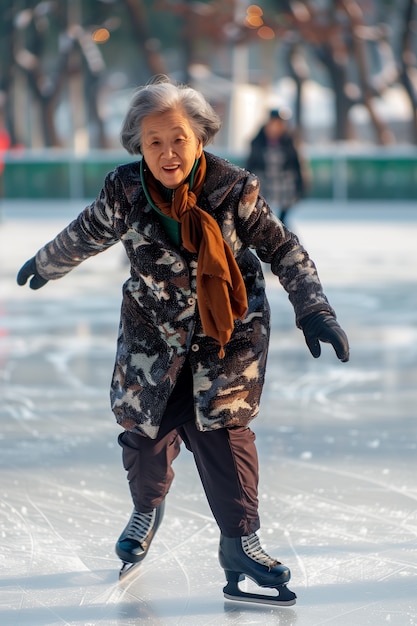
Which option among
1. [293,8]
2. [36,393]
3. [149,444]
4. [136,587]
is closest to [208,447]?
[149,444]

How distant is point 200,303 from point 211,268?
0.08m

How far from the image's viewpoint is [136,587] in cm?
262

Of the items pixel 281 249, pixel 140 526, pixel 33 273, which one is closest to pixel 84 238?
pixel 33 273

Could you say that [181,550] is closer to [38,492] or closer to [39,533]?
[39,533]

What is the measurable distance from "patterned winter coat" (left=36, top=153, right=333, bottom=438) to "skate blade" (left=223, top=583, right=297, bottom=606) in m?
0.37

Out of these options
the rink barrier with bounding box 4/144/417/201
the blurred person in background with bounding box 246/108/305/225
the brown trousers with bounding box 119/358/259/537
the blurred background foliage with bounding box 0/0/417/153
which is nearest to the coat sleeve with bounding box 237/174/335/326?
the brown trousers with bounding box 119/358/259/537

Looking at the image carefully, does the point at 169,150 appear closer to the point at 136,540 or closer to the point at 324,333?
the point at 324,333

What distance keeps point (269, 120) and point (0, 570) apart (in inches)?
266

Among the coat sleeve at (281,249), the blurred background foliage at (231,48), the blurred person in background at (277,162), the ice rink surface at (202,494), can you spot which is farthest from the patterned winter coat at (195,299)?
the blurred background foliage at (231,48)

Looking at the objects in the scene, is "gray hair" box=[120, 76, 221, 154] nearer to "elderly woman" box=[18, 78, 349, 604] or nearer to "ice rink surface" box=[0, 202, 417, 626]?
"elderly woman" box=[18, 78, 349, 604]

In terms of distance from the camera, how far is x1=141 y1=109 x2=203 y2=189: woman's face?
7.95 ft

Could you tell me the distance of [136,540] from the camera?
2.74 metres

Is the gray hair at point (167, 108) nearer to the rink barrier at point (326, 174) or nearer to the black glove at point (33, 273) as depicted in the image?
the black glove at point (33, 273)

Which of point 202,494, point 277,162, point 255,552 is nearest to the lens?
point 255,552
